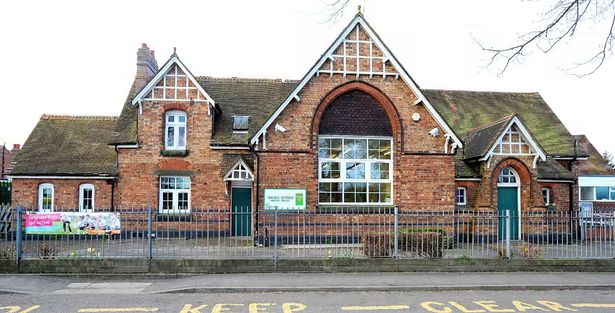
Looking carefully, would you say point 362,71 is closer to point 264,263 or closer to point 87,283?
point 264,263

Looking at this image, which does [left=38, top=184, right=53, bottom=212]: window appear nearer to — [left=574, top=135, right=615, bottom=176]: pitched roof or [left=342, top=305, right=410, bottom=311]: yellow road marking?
[left=342, top=305, right=410, bottom=311]: yellow road marking

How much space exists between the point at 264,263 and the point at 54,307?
5026 mm

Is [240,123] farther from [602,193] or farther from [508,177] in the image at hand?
[602,193]

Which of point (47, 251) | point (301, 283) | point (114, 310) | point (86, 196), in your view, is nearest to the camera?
point (114, 310)

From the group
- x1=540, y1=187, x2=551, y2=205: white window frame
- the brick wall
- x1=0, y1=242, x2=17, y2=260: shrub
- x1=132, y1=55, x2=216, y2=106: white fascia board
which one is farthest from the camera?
x1=540, y1=187, x2=551, y2=205: white window frame

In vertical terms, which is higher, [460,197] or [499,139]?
[499,139]

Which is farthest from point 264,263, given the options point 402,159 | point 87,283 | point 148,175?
point 148,175

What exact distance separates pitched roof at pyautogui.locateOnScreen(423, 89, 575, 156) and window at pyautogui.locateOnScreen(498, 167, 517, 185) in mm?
4538

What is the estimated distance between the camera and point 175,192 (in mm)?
22750

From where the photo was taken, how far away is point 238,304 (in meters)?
10.0

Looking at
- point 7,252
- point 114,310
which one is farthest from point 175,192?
point 114,310

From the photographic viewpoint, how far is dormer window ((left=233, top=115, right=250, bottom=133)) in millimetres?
23703

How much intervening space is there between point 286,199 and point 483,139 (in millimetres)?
9517

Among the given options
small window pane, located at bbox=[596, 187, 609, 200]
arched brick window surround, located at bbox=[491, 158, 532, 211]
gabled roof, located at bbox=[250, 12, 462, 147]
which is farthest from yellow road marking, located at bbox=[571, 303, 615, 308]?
small window pane, located at bbox=[596, 187, 609, 200]
